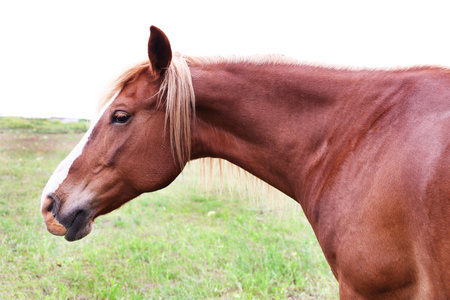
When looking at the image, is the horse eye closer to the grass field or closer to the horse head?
the horse head

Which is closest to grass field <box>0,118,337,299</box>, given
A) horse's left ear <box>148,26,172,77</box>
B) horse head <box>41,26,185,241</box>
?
horse head <box>41,26,185,241</box>

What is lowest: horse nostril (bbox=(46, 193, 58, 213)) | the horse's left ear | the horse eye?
horse nostril (bbox=(46, 193, 58, 213))

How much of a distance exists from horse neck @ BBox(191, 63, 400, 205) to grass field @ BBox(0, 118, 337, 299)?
0.84 metres

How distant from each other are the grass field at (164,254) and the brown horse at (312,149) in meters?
0.84

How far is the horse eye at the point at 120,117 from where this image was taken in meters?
2.25

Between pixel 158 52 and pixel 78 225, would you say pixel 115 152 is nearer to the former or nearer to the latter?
pixel 78 225

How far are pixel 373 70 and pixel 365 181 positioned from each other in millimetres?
724

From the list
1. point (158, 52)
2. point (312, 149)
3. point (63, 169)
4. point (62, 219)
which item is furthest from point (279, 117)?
point (62, 219)

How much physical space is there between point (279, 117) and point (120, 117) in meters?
0.99

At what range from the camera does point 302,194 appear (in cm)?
221

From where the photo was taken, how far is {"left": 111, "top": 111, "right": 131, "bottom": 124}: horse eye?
7.38ft

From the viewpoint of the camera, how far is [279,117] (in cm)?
220

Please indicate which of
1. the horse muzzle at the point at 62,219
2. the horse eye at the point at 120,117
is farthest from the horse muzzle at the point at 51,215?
the horse eye at the point at 120,117

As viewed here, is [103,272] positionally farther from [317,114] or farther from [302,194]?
[317,114]
